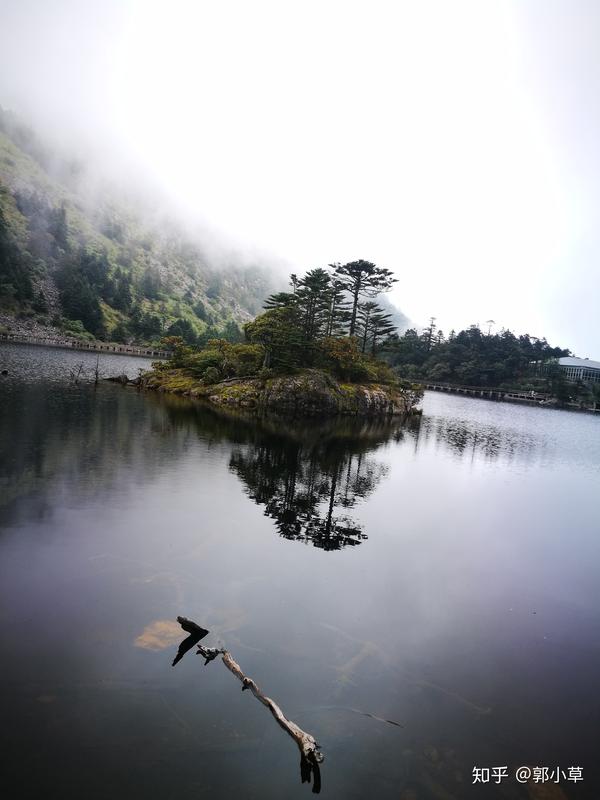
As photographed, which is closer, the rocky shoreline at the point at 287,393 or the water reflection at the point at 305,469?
the water reflection at the point at 305,469

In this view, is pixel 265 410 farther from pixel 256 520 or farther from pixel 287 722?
pixel 287 722

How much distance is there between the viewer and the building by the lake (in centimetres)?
16288

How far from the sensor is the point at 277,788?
8219 millimetres

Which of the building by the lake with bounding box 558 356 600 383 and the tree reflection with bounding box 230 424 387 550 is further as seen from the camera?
the building by the lake with bounding box 558 356 600 383

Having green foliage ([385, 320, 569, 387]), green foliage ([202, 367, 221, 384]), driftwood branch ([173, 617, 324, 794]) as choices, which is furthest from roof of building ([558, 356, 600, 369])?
driftwood branch ([173, 617, 324, 794])

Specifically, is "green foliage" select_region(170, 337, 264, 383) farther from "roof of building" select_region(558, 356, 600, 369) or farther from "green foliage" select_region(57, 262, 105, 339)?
"roof of building" select_region(558, 356, 600, 369)

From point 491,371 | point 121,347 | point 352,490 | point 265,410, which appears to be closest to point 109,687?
point 352,490

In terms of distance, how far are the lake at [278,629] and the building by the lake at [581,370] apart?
156875mm

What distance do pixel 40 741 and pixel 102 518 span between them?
10634 mm

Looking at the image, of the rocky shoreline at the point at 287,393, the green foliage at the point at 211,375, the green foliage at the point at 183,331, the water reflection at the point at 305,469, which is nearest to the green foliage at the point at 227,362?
the green foliage at the point at 211,375

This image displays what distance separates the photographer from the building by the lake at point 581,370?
162875mm

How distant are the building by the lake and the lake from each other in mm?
156875

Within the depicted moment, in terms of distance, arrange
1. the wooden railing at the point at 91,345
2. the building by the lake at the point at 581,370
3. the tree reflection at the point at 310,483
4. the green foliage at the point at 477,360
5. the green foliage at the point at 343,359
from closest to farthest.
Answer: the tree reflection at the point at 310,483 → the green foliage at the point at 343,359 → the wooden railing at the point at 91,345 → the building by the lake at the point at 581,370 → the green foliage at the point at 477,360

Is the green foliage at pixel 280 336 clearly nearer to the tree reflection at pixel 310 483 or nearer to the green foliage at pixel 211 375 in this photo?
the green foliage at pixel 211 375
